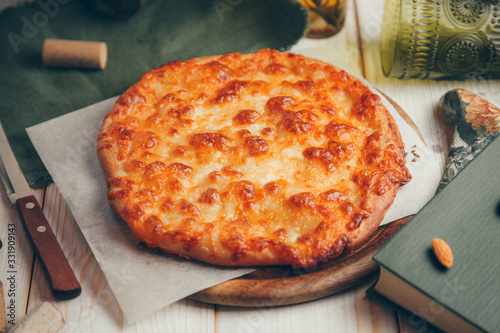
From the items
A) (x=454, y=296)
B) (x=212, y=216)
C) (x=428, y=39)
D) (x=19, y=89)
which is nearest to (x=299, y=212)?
(x=212, y=216)

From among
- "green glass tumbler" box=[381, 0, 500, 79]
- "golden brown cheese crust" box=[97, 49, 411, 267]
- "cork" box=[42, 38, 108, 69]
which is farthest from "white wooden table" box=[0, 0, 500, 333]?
"green glass tumbler" box=[381, 0, 500, 79]

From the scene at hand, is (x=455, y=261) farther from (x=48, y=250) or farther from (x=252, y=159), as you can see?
(x=48, y=250)

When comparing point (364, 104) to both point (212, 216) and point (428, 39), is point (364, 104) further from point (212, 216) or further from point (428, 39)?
point (212, 216)

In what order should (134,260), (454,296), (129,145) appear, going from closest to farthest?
(454,296) → (134,260) → (129,145)

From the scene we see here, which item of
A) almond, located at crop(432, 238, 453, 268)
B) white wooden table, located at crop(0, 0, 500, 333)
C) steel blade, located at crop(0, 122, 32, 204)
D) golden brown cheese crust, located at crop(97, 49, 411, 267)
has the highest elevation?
almond, located at crop(432, 238, 453, 268)

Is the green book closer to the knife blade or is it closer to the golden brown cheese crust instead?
the golden brown cheese crust

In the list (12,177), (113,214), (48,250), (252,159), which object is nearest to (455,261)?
(252,159)
